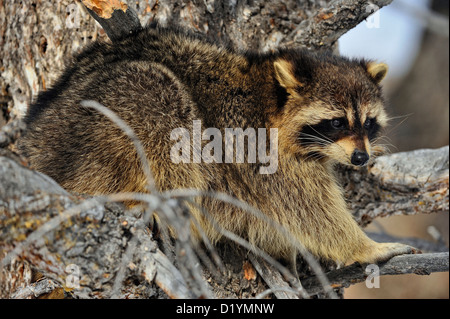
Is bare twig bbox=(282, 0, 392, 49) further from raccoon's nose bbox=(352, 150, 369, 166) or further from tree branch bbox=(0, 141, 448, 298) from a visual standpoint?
tree branch bbox=(0, 141, 448, 298)

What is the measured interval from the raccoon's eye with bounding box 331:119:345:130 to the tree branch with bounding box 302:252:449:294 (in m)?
0.68

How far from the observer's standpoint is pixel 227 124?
2545mm

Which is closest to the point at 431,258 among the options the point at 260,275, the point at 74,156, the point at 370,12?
the point at 260,275

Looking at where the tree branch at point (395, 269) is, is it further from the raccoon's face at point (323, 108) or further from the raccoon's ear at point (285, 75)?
the raccoon's ear at point (285, 75)

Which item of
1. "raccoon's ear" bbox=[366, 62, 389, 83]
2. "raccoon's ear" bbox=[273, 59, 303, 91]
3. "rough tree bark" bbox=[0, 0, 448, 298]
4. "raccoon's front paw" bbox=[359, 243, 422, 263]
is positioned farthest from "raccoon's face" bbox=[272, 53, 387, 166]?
"raccoon's front paw" bbox=[359, 243, 422, 263]

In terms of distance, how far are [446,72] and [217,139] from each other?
15.7 feet

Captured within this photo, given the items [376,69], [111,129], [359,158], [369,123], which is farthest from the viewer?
[376,69]

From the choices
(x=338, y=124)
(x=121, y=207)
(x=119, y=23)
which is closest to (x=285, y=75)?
(x=338, y=124)

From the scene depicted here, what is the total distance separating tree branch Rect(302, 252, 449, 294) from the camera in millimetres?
2213

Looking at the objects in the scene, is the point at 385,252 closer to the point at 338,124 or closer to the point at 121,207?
the point at 338,124

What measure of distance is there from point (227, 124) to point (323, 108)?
483 millimetres

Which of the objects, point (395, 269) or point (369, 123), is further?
point (369, 123)

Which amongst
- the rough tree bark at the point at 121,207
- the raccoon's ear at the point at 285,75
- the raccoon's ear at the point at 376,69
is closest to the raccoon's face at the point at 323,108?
the raccoon's ear at the point at 285,75
